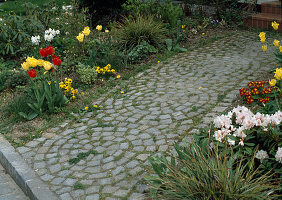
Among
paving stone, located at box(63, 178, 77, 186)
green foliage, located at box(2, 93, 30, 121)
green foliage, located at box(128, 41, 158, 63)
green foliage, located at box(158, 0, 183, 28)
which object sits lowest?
paving stone, located at box(63, 178, 77, 186)

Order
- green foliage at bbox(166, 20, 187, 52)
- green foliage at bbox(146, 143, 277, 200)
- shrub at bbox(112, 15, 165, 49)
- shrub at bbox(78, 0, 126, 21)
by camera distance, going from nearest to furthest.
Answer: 1. green foliage at bbox(146, 143, 277, 200)
2. shrub at bbox(112, 15, 165, 49)
3. green foliage at bbox(166, 20, 187, 52)
4. shrub at bbox(78, 0, 126, 21)

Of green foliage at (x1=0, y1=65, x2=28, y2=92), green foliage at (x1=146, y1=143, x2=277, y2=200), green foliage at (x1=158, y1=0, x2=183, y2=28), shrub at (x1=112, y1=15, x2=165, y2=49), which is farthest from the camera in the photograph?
green foliage at (x1=158, y1=0, x2=183, y2=28)

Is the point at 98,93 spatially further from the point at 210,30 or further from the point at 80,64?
the point at 210,30

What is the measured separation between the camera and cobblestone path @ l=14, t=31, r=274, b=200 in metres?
4.18

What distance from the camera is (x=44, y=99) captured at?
577 cm

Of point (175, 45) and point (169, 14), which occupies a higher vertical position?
point (169, 14)

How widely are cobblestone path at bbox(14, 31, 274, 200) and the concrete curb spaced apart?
9 centimetres

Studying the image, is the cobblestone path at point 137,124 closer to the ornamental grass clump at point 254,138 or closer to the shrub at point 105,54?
the shrub at point 105,54

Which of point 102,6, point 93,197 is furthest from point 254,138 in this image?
point 102,6

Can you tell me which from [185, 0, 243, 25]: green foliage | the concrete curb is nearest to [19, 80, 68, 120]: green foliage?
the concrete curb

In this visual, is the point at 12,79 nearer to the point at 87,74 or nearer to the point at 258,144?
the point at 87,74

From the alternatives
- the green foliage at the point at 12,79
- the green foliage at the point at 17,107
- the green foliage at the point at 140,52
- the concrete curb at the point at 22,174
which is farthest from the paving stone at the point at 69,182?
the green foliage at the point at 140,52

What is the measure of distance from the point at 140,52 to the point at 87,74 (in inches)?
56.0

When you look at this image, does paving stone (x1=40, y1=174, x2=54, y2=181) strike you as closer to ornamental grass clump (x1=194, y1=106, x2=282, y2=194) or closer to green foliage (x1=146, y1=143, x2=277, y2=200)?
green foliage (x1=146, y1=143, x2=277, y2=200)
